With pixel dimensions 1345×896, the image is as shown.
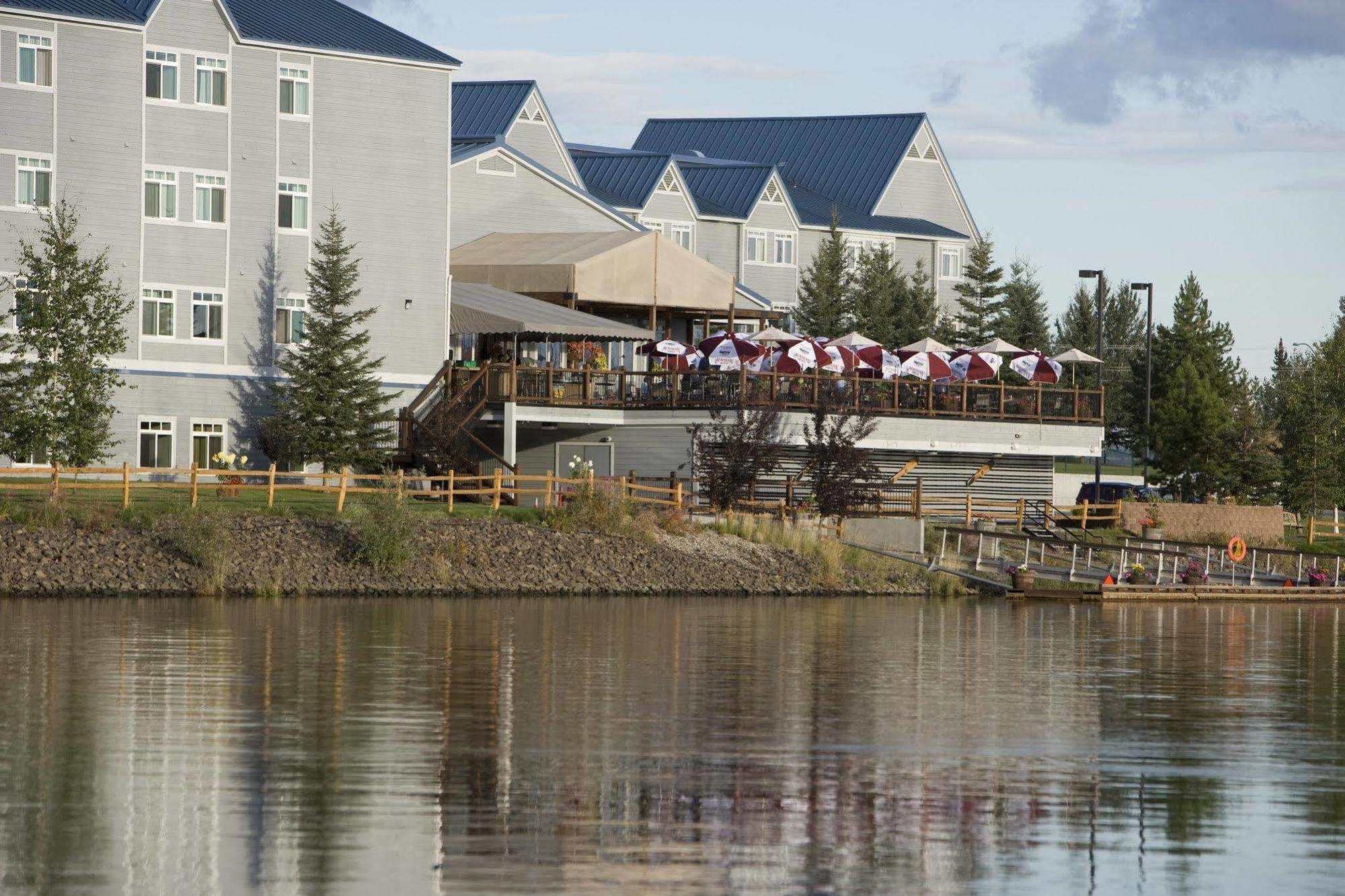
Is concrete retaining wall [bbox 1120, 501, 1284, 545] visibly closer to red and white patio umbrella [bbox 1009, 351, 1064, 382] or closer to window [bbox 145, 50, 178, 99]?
red and white patio umbrella [bbox 1009, 351, 1064, 382]

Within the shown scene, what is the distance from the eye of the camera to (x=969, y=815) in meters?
16.4

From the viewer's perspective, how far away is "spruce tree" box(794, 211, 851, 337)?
252 feet

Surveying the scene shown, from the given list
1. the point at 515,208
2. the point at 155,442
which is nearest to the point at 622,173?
the point at 515,208

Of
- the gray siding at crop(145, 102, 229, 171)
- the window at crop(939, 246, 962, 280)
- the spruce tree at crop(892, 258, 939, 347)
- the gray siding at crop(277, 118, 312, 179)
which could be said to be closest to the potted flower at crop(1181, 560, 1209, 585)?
the gray siding at crop(277, 118, 312, 179)

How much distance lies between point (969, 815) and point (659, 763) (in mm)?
3310

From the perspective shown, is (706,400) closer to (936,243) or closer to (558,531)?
(558,531)

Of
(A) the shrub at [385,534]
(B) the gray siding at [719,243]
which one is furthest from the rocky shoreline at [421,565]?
(B) the gray siding at [719,243]

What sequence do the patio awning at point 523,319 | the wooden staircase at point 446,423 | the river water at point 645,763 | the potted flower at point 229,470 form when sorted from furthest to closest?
the patio awning at point 523,319 → the wooden staircase at point 446,423 → the potted flower at point 229,470 → the river water at point 645,763

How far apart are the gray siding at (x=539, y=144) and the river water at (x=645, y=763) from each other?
42.9m

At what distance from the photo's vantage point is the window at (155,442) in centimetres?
5169

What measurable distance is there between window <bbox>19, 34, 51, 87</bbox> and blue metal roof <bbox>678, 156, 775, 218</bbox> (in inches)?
1308

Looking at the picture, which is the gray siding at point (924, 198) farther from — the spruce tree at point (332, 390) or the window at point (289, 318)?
the spruce tree at point (332, 390)

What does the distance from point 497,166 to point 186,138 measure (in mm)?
13012

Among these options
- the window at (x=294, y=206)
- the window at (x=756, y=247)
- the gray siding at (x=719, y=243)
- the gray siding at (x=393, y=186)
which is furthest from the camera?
the window at (x=756, y=247)
